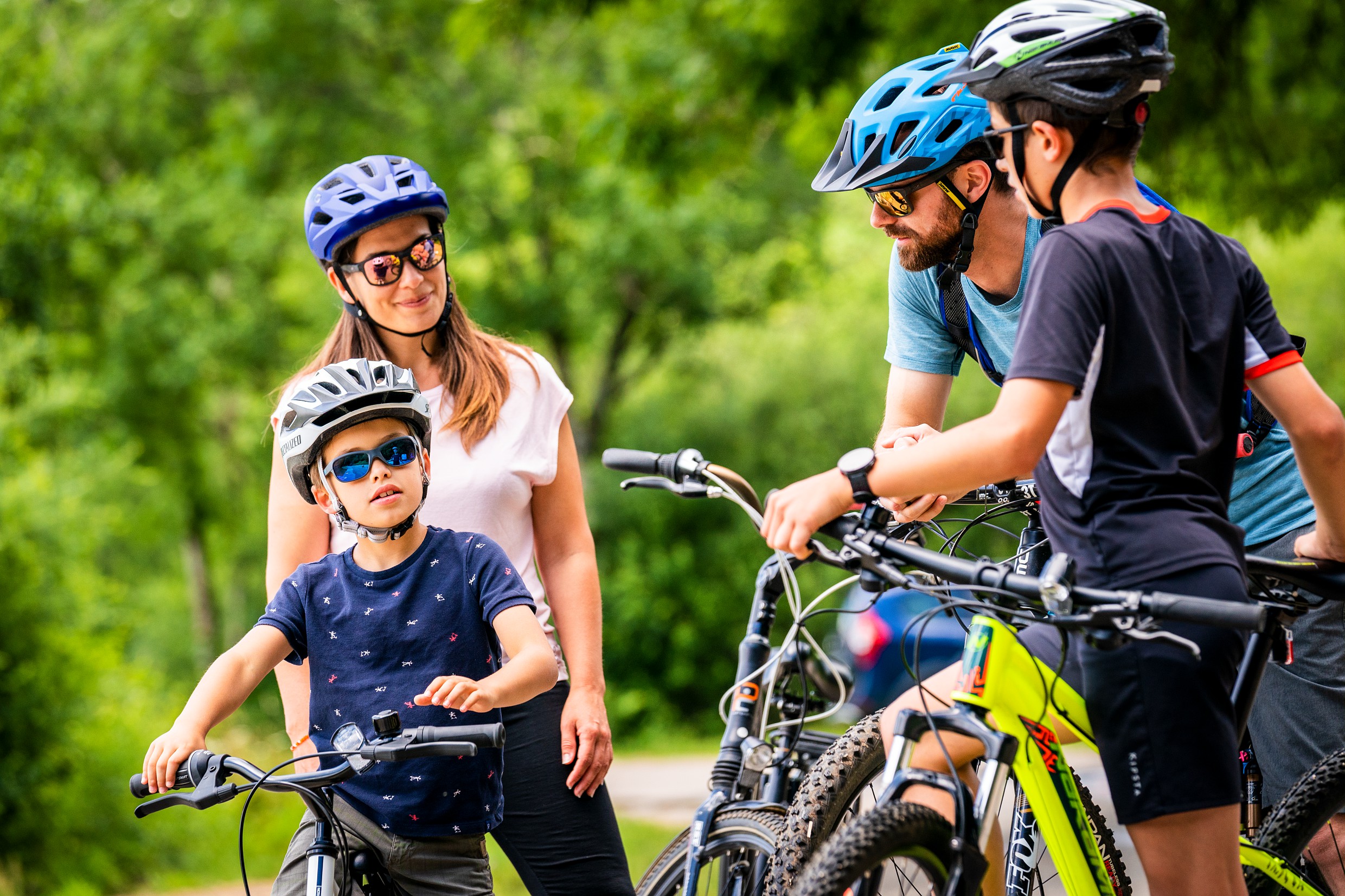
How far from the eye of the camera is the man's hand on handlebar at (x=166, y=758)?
8.10 feet

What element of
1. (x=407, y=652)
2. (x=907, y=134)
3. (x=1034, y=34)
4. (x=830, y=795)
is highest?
(x=907, y=134)

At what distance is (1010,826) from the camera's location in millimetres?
2906

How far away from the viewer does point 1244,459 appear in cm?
307

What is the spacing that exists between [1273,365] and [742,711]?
153 centimetres

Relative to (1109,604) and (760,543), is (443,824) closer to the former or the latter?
(1109,604)

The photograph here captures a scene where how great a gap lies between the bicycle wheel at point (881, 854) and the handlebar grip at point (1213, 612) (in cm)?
55

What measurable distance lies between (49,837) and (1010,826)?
7.43 meters

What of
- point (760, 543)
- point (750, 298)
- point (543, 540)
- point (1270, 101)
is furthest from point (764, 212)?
point (543, 540)

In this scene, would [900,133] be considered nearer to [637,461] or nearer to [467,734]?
[637,461]

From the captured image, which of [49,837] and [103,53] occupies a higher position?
[103,53]

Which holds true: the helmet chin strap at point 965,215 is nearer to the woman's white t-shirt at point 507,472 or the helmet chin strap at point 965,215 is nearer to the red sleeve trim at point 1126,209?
the red sleeve trim at point 1126,209

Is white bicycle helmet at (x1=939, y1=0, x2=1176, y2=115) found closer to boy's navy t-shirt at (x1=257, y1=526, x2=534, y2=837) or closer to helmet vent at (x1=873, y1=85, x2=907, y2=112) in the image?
helmet vent at (x1=873, y1=85, x2=907, y2=112)

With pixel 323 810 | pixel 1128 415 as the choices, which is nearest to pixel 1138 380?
pixel 1128 415

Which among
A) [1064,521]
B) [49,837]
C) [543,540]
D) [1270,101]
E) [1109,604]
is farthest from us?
[1270,101]
